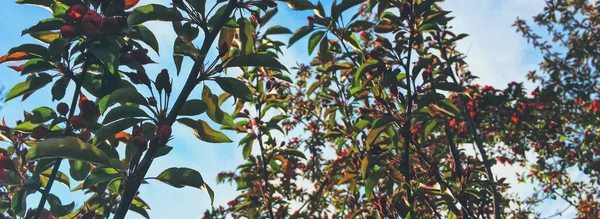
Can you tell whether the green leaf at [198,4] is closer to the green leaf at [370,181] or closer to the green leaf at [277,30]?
the green leaf at [370,181]

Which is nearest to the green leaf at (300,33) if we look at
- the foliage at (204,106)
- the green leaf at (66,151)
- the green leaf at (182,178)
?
the foliage at (204,106)

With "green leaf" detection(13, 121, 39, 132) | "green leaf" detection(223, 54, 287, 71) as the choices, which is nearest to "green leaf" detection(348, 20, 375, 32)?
"green leaf" detection(223, 54, 287, 71)

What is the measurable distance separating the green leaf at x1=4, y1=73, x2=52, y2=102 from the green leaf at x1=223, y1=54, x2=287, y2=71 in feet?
2.56

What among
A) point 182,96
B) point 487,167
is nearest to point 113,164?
point 182,96

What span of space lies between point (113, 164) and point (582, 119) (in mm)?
7325

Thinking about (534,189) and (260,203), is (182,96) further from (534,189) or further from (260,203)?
(534,189)

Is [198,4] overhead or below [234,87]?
overhead

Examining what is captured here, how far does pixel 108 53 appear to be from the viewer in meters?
1.33

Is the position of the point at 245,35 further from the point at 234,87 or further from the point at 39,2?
the point at 39,2

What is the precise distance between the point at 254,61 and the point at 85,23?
1.81 ft

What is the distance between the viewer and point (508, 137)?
5.79m

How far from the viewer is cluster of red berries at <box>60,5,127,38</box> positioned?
1.34m

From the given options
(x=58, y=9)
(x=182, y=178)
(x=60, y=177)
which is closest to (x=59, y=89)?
(x=58, y=9)

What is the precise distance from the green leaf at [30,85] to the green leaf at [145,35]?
1.28 ft
